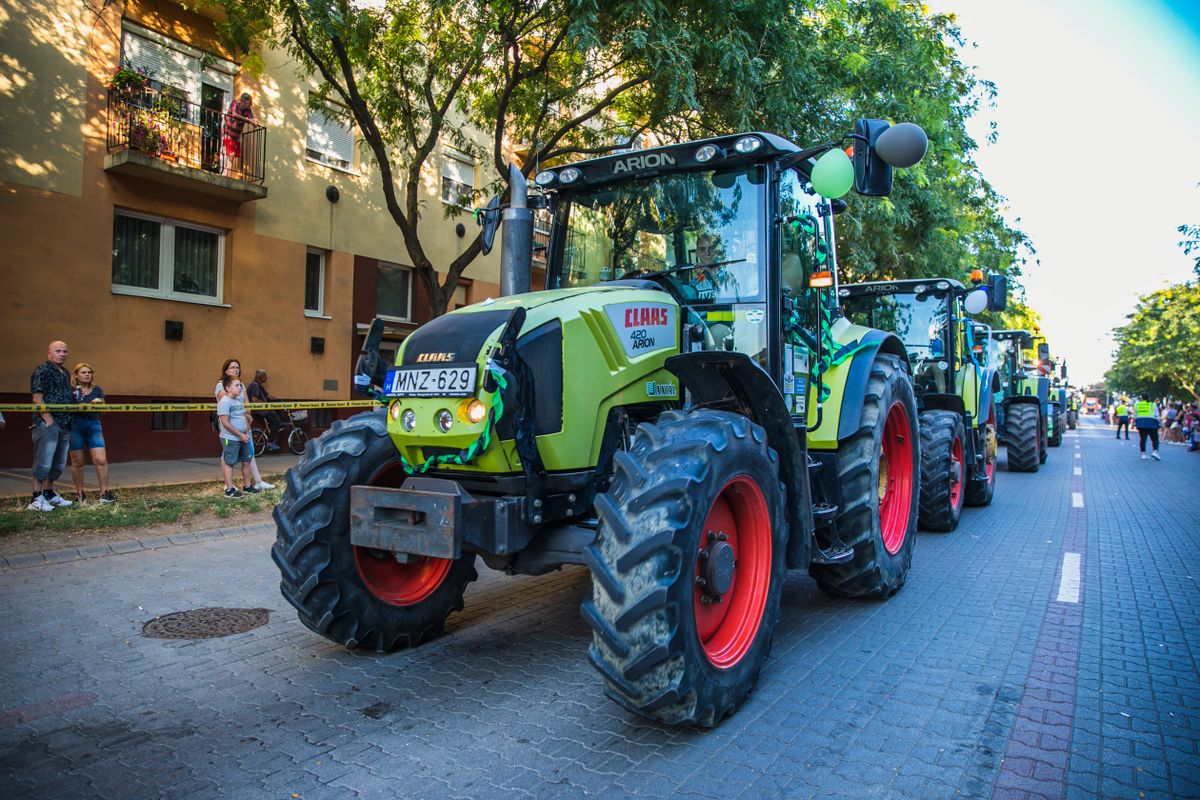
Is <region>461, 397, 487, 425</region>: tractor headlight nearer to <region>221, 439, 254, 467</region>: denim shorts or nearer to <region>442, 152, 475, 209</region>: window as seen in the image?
<region>221, 439, 254, 467</region>: denim shorts

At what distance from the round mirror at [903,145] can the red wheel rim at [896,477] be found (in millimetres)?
2553

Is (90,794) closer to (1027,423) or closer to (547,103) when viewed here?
(547,103)

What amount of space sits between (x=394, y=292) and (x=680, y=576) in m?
16.3

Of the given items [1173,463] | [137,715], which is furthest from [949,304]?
[1173,463]

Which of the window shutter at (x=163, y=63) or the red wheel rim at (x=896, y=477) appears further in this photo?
the window shutter at (x=163, y=63)

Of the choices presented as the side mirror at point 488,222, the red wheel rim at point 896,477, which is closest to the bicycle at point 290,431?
the side mirror at point 488,222

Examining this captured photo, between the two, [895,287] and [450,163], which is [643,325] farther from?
[450,163]

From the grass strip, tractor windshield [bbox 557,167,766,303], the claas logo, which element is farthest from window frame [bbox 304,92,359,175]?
the claas logo

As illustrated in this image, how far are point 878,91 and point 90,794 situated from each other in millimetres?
13168

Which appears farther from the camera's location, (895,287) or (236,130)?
(236,130)

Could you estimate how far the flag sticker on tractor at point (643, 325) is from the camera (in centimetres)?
438

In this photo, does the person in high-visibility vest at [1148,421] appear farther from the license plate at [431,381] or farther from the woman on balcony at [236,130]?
the license plate at [431,381]

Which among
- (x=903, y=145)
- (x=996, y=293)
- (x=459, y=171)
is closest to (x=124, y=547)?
(x=903, y=145)

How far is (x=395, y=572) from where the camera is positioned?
4840 millimetres
